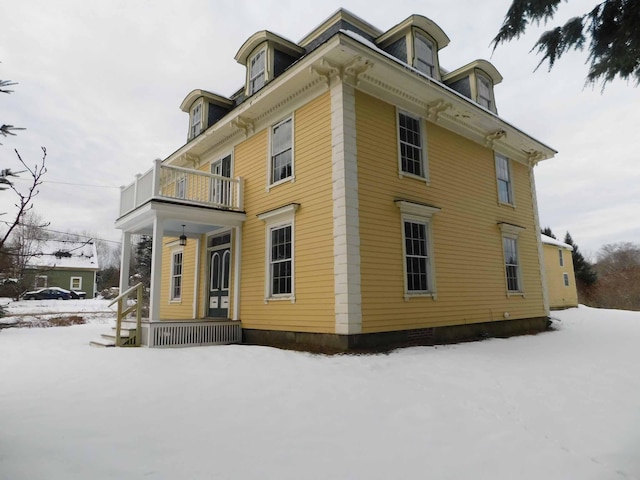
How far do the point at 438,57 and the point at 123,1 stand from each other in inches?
319

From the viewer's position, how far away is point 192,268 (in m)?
12.8

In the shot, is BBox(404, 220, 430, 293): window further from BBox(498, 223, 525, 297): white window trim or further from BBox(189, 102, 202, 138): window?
BBox(189, 102, 202, 138): window

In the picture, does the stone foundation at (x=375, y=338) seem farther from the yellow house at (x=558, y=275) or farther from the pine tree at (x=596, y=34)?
the yellow house at (x=558, y=275)

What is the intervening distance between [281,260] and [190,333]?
283 cm

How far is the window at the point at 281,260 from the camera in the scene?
9.30 m

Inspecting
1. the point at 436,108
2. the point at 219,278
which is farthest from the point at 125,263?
the point at 436,108

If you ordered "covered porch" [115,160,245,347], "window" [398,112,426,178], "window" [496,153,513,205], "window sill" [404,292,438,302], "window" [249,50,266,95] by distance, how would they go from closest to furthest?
1. "window sill" [404,292,438,302]
2. "covered porch" [115,160,245,347]
3. "window" [398,112,426,178]
4. "window" [249,50,266,95]
5. "window" [496,153,513,205]

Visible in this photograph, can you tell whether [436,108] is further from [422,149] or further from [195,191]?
[195,191]

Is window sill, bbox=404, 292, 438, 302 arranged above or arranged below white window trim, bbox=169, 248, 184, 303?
below

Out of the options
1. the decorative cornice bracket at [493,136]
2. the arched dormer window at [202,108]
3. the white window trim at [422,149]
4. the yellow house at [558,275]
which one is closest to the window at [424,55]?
the white window trim at [422,149]

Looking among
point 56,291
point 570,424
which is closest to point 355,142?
point 570,424

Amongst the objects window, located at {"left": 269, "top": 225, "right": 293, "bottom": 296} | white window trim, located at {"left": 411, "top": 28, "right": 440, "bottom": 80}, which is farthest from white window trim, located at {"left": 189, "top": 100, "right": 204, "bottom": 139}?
white window trim, located at {"left": 411, "top": 28, "right": 440, "bottom": 80}

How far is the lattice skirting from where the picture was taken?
29.3ft

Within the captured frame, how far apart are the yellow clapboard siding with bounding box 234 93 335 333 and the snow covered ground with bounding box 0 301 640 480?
1.56 meters
